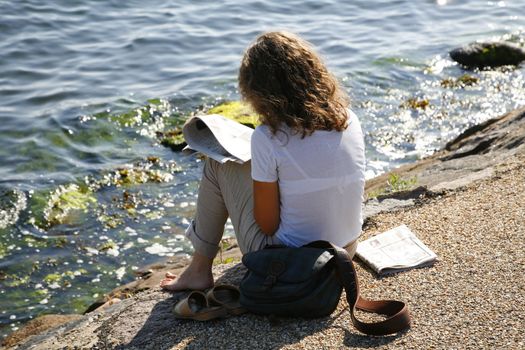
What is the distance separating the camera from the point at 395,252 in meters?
5.52

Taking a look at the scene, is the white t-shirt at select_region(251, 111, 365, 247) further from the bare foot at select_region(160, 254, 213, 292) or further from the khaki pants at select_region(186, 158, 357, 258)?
the bare foot at select_region(160, 254, 213, 292)

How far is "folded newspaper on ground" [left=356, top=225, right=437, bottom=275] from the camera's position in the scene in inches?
209

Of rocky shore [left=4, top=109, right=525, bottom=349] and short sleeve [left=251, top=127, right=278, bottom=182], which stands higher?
short sleeve [left=251, top=127, right=278, bottom=182]

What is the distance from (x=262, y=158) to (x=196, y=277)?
1.16 m

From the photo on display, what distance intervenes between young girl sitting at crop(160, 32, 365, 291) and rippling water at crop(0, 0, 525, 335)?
10.7ft

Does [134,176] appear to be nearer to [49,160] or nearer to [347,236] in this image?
[49,160]

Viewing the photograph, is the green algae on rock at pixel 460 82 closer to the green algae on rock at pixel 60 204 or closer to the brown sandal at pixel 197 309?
the green algae on rock at pixel 60 204

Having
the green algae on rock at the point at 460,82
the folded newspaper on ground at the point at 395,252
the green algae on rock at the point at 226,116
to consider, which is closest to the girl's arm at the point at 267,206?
the folded newspaper on ground at the point at 395,252

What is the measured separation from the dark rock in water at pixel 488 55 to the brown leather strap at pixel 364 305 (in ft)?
34.5

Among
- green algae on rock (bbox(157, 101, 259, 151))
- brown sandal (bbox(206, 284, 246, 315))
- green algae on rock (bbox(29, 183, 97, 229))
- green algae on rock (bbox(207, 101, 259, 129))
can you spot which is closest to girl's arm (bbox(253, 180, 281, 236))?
brown sandal (bbox(206, 284, 246, 315))

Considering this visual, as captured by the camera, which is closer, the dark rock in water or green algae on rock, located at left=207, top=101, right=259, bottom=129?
green algae on rock, located at left=207, top=101, right=259, bottom=129

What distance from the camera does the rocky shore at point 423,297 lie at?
4508 mm

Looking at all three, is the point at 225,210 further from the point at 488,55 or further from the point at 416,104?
the point at 488,55

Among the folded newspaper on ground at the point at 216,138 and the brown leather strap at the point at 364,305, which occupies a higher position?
the folded newspaper on ground at the point at 216,138
